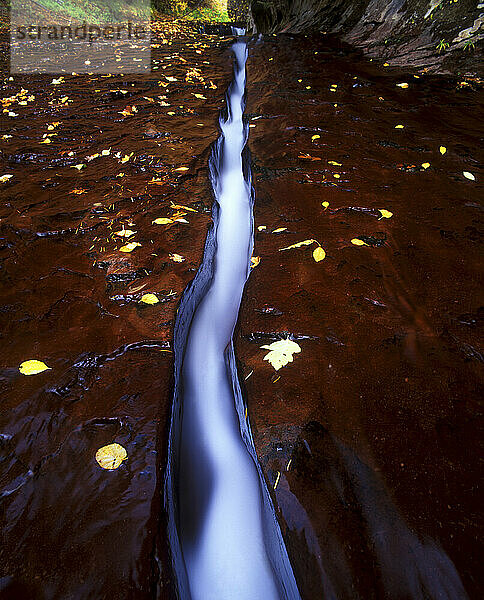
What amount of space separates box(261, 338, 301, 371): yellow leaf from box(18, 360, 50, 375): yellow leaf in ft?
→ 3.54

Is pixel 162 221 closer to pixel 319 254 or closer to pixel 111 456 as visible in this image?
pixel 319 254

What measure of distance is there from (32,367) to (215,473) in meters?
1.02

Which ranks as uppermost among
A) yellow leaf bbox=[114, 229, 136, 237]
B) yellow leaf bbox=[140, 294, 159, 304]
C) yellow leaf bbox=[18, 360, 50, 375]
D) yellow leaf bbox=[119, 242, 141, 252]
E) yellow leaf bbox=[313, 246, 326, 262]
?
A: yellow leaf bbox=[313, 246, 326, 262]

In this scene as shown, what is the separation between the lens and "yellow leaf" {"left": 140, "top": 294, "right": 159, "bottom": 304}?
76.6 inches

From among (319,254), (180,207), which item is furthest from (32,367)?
(319,254)

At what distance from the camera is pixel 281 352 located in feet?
5.52

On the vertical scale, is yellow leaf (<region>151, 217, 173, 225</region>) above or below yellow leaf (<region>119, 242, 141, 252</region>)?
above

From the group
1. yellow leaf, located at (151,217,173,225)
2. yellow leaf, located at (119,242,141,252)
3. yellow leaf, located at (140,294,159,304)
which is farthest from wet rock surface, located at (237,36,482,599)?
yellow leaf, located at (119,242,141,252)

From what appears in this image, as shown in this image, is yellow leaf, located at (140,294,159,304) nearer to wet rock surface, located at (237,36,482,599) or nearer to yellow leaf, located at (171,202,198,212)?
wet rock surface, located at (237,36,482,599)

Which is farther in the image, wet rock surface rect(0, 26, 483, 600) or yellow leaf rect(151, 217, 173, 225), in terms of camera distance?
yellow leaf rect(151, 217, 173, 225)

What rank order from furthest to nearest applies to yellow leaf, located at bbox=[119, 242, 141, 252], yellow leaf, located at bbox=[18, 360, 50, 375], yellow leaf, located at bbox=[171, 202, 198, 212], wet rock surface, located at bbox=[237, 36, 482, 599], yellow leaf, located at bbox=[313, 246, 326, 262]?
1. yellow leaf, located at bbox=[171, 202, 198, 212]
2. yellow leaf, located at bbox=[119, 242, 141, 252]
3. yellow leaf, located at bbox=[313, 246, 326, 262]
4. yellow leaf, located at bbox=[18, 360, 50, 375]
5. wet rock surface, located at bbox=[237, 36, 482, 599]

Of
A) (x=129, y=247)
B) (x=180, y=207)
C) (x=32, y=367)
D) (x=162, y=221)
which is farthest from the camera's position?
(x=180, y=207)

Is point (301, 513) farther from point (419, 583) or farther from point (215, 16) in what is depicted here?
point (215, 16)

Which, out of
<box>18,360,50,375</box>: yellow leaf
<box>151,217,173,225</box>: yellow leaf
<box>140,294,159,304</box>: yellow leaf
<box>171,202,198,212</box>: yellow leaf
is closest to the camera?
<box>18,360,50,375</box>: yellow leaf
